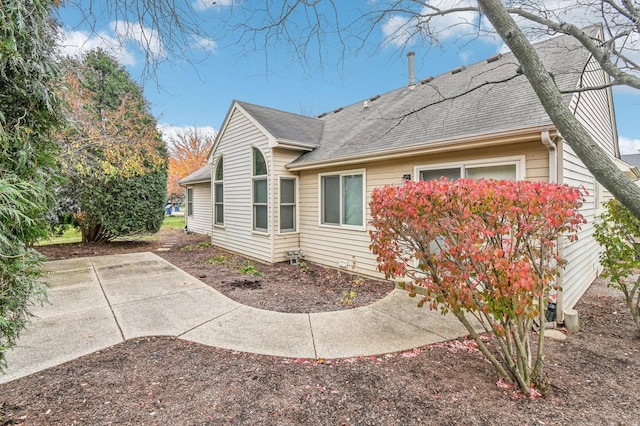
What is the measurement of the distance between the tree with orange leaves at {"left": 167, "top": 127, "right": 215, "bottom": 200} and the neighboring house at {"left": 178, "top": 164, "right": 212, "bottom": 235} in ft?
40.1

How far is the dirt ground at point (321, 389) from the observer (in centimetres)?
232

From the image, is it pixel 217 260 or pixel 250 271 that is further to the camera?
pixel 217 260

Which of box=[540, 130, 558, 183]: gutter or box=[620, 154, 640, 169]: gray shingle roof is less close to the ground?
box=[620, 154, 640, 169]: gray shingle roof

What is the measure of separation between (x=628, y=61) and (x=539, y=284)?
3.56 metres

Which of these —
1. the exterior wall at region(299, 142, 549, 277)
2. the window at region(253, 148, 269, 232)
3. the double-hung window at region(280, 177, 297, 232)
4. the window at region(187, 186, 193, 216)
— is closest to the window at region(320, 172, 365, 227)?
the exterior wall at region(299, 142, 549, 277)

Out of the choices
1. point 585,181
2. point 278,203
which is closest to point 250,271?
point 278,203

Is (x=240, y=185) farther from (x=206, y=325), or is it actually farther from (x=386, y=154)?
(x=206, y=325)

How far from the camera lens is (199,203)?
50.8 feet

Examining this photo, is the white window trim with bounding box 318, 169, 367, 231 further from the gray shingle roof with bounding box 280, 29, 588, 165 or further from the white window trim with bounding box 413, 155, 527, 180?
the white window trim with bounding box 413, 155, 527, 180

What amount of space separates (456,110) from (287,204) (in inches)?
187

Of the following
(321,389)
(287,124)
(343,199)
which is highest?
(287,124)

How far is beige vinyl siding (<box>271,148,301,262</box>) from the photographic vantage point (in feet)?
26.1

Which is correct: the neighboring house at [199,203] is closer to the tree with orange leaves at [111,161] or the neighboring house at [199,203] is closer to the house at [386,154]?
the tree with orange leaves at [111,161]

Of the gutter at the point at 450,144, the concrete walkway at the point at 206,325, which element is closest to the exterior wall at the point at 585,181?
the gutter at the point at 450,144
